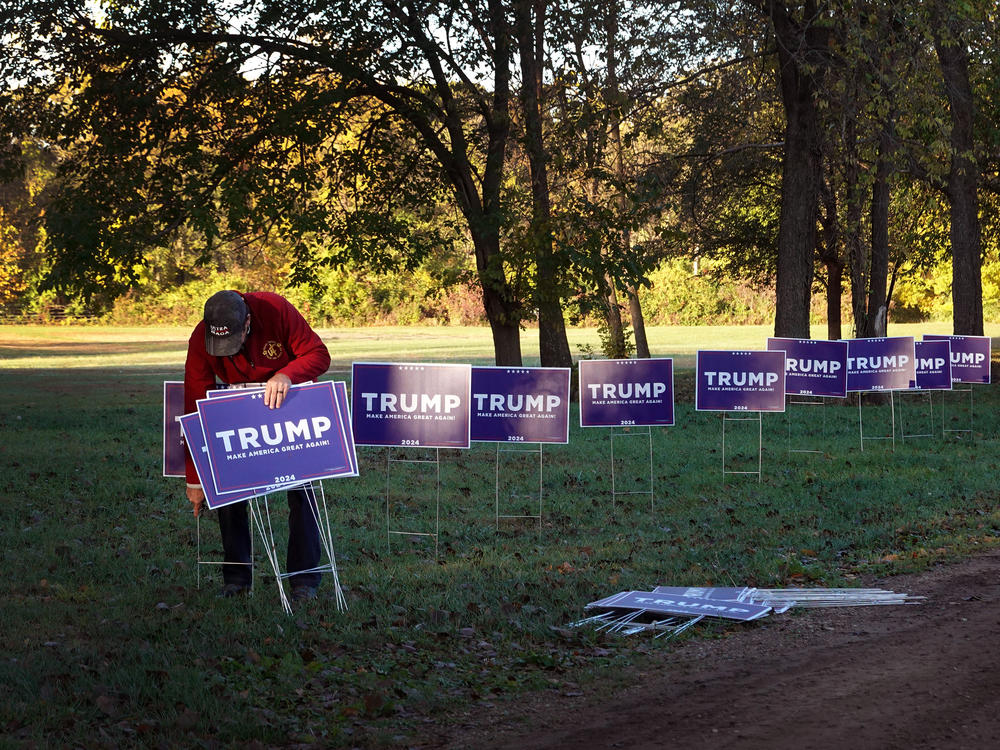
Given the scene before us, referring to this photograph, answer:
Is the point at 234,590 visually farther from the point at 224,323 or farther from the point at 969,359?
the point at 969,359

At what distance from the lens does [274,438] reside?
8438mm

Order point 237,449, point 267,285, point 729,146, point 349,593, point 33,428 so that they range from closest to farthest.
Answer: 1. point 237,449
2. point 349,593
3. point 33,428
4. point 729,146
5. point 267,285

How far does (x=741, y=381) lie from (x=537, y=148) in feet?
26.9

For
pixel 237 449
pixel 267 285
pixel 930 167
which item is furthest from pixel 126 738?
pixel 267 285

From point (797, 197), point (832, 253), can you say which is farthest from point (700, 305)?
point (797, 197)

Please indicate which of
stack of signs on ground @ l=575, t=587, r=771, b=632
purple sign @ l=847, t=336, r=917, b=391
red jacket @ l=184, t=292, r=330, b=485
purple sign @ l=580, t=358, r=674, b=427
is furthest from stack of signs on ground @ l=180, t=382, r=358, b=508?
purple sign @ l=847, t=336, r=917, b=391

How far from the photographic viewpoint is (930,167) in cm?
2550

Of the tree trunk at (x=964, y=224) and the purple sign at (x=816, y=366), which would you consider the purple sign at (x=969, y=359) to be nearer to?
the purple sign at (x=816, y=366)

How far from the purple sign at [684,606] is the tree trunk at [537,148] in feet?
46.4

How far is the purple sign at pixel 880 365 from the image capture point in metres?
19.2

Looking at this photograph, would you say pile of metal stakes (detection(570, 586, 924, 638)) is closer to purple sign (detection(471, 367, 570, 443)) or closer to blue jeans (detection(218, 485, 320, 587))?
blue jeans (detection(218, 485, 320, 587))

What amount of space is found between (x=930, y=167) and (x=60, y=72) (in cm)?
1776

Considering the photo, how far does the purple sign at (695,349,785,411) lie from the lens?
16609 mm

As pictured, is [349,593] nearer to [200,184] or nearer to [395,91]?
[200,184]
